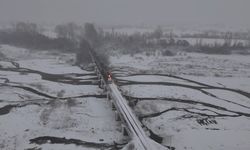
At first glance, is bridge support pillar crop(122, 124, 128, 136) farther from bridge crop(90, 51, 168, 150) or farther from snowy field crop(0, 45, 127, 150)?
snowy field crop(0, 45, 127, 150)

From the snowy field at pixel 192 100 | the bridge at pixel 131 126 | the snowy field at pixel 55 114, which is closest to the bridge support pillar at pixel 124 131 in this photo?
the bridge at pixel 131 126

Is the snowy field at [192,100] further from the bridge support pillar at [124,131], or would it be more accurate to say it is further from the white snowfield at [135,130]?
the bridge support pillar at [124,131]

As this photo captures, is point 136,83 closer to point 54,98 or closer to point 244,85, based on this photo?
point 54,98

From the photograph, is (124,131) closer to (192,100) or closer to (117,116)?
(117,116)

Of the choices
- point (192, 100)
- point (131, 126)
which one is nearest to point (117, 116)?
point (131, 126)

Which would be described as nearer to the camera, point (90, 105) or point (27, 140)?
point (27, 140)

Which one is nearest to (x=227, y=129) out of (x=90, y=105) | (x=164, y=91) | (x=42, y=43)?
(x=164, y=91)
